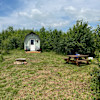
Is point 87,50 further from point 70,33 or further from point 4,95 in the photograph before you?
point 4,95

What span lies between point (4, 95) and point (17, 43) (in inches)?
661

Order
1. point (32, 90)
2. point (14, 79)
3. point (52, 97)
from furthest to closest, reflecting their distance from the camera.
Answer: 1. point (14, 79)
2. point (32, 90)
3. point (52, 97)

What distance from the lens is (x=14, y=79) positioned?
17.6 ft

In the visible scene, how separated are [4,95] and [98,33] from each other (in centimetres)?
412

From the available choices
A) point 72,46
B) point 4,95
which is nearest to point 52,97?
point 4,95

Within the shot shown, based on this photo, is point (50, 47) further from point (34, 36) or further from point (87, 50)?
point (87, 50)

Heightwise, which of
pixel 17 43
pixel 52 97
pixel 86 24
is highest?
pixel 86 24

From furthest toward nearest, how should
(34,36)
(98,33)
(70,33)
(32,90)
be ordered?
1. (34,36)
2. (70,33)
3. (32,90)
4. (98,33)

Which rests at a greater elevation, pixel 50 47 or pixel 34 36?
pixel 34 36

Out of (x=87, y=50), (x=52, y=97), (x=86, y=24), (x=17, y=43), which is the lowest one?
(x=52, y=97)

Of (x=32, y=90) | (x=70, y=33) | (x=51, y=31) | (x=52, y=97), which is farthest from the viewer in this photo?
(x=51, y=31)

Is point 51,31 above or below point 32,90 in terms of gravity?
above

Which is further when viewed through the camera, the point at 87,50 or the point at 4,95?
the point at 87,50

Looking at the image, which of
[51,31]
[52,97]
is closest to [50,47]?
[51,31]
